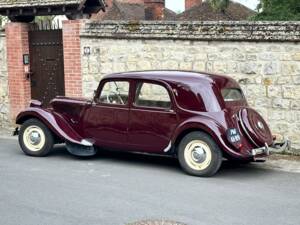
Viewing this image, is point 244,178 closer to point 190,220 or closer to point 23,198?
point 190,220

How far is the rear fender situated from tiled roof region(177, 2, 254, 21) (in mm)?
18165

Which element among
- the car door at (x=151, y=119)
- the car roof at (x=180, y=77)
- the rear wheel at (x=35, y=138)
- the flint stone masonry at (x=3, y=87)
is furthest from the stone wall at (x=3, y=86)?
the car door at (x=151, y=119)

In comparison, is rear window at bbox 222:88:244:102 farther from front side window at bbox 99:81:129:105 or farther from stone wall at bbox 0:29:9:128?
stone wall at bbox 0:29:9:128

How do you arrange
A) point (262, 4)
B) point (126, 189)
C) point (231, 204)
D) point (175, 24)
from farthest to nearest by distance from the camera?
1. point (262, 4)
2. point (175, 24)
3. point (126, 189)
4. point (231, 204)

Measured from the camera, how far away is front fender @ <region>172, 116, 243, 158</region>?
794cm

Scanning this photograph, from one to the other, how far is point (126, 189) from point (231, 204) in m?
1.48

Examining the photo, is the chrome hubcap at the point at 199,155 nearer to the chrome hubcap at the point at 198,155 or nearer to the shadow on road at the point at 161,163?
the chrome hubcap at the point at 198,155

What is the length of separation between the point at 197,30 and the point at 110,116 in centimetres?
298

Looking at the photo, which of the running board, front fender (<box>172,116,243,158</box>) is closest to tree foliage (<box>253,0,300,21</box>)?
front fender (<box>172,116,243,158</box>)

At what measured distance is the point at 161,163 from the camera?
9.23 metres

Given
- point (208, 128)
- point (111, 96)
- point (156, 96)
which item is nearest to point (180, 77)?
point (156, 96)

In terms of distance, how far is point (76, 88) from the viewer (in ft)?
41.2

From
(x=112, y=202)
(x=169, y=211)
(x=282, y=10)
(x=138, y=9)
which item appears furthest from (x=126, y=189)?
(x=138, y=9)

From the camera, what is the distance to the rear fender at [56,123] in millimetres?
9195
